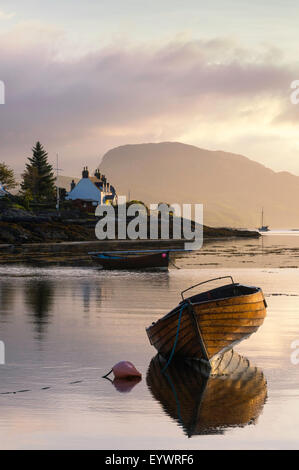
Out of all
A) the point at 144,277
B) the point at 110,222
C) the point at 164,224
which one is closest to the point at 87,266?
the point at 144,277

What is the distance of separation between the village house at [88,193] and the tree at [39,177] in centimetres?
958

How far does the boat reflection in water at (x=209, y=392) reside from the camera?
45.8 feet

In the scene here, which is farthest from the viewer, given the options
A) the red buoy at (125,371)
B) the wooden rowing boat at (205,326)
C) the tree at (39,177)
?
the tree at (39,177)

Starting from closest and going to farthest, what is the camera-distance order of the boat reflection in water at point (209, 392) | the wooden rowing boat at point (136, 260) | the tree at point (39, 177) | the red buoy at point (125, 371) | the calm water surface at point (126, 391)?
the calm water surface at point (126, 391) < the boat reflection in water at point (209, 392) < the red buoy at point (125, 371) < the wooden rowing boat at point (136, 260) < the tree at point (39, 177)

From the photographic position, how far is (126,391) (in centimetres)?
1639

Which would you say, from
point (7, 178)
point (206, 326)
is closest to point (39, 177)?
point (7, 178)

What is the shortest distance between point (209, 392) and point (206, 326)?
2.29 m

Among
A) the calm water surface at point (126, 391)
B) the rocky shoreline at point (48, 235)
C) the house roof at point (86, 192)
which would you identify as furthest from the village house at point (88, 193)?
the calm water surface at point (126, 391)

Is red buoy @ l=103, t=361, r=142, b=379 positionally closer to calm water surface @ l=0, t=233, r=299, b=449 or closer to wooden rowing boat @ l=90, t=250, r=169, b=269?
calm water surface @ l=0, t=233, r=299, b=449

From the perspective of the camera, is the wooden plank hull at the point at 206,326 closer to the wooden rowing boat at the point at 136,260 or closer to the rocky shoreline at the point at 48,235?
the wooden rowing boat at the point at 136,260

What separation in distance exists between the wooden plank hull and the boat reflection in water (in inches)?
22.1

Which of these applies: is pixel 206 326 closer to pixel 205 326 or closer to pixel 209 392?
pixel 205 326

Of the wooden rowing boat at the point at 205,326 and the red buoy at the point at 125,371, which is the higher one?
the wooden rowing boat at the point at 205,326

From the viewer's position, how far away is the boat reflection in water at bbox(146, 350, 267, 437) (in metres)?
14.0
